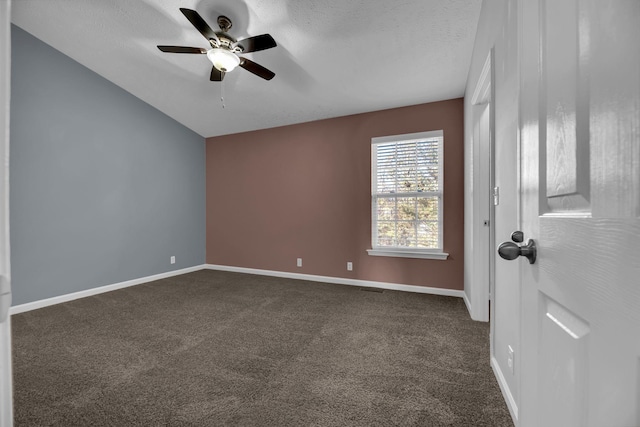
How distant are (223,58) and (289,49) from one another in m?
0.77

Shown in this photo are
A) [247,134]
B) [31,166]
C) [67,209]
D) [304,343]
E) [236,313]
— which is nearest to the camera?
[304,343]

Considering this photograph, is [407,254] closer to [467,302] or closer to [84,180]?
[467,302]

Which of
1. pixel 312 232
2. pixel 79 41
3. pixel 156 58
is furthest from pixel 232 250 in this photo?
pixel 79 41

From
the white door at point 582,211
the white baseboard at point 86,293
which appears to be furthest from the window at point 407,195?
the white baseboard at point 86,293

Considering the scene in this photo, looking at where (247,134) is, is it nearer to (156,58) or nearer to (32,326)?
(156,58)

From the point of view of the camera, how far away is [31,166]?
3.26 meters

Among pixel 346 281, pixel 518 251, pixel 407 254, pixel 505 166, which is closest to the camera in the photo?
pixel 518 251

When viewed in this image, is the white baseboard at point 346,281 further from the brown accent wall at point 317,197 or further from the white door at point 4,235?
the white door at point 4,235

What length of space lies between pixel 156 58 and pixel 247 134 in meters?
1.83

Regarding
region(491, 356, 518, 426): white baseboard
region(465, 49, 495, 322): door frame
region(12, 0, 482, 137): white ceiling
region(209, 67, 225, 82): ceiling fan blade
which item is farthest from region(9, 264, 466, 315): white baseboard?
region(209, 67, 225, 82): ceiling fan blade

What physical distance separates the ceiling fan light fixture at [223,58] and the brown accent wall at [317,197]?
2.03m

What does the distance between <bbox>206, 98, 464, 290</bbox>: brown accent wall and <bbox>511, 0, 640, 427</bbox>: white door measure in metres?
3.06

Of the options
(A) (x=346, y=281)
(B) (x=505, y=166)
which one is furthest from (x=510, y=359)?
(A) (x=346, y=281)

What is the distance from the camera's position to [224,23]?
2523mm
